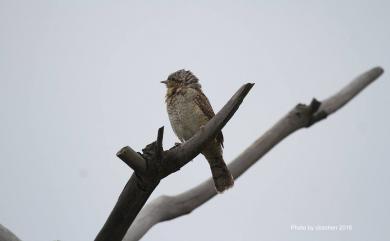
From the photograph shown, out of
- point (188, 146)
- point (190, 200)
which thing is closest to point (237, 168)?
point (190, 200)

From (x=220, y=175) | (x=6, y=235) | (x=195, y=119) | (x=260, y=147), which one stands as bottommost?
(x=6, y=235)

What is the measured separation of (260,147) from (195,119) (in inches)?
32.9

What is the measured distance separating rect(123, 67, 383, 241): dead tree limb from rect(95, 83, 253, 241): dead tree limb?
1.27 metres

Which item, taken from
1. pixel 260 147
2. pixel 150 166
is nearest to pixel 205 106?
pixel 260 147

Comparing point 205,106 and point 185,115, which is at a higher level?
point 205,106

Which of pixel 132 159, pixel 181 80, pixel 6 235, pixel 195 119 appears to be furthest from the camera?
pixel 181 80

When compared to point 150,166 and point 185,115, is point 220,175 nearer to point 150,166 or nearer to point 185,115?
point 185,115

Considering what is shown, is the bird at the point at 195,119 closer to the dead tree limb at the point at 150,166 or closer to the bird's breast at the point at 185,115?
the bird's breast at the point at 185,115

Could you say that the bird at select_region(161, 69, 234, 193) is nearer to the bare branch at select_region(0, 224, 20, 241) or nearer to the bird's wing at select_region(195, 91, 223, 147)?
the bird's wing at select_region(195, 91, 223, 147)

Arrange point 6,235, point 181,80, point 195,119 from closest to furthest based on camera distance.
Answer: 1. point 6,235
2. point 195,119
3. point 181,80

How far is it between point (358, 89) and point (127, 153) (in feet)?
12.5

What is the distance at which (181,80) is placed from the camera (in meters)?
6.02

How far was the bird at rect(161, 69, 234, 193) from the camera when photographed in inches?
216

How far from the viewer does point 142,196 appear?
3.33 metres
